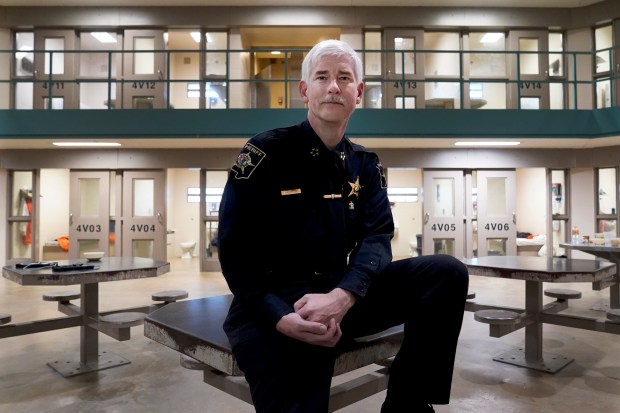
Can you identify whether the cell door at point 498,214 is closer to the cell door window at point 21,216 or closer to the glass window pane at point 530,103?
the glass window pane at point 530,103

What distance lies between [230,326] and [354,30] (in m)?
10.1

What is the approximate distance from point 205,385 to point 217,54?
407 inches

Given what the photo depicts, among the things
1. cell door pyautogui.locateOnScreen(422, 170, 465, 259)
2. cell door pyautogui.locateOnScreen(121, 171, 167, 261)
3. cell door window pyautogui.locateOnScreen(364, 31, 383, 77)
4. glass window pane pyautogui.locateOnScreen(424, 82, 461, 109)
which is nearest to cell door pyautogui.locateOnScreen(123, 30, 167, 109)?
cell door pyautogui.locateOnScreen(121, 171, 167, 261)

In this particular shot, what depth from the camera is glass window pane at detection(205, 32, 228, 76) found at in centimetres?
1147

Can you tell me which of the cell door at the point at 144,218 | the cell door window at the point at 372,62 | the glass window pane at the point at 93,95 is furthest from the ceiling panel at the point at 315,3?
the cell door at the point at 144,218

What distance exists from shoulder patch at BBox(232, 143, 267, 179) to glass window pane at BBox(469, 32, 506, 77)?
11.2 meters

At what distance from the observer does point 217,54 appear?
11883mm

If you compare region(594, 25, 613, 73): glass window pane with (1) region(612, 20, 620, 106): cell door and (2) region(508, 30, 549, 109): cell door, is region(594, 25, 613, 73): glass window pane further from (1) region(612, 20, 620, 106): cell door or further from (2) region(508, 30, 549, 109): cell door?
(2) region(508, 30, 549, 109): cell door

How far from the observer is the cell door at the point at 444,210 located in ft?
31.4

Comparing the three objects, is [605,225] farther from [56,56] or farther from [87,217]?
[56,56]

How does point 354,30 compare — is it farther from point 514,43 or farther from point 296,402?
point 296,402

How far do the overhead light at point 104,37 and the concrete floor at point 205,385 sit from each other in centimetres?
870

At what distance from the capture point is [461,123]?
793 cm

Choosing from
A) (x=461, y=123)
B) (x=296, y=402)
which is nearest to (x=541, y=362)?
(x=296, y=402)
